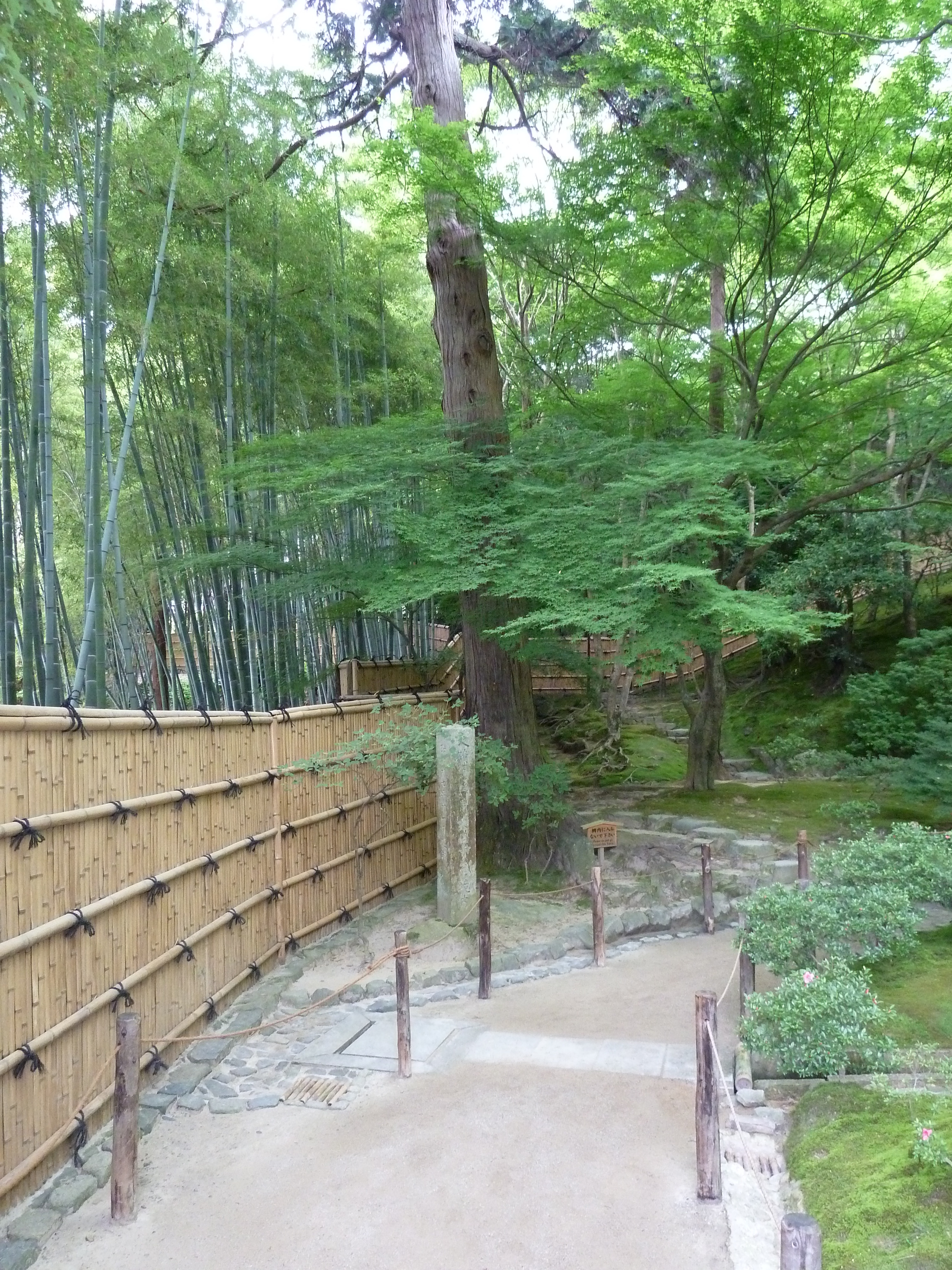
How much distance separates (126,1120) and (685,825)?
21.1ft

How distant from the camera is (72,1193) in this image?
3.42m

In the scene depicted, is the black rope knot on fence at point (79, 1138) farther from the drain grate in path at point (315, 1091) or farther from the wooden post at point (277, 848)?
the wooden post at point (277, 848)

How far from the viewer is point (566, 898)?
25.2ft

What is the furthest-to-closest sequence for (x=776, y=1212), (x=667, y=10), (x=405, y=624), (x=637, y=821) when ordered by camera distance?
(x=405, y=624)
(x=637, y=821)
(x=667, y=10)
(x=776, y=1212)

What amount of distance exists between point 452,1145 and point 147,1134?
1.40 meters

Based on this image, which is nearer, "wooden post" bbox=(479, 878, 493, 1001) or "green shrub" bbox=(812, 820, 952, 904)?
"green shrub" bbox=(812, 820, 952, 904)

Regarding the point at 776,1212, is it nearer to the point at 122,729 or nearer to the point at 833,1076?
the point at 833,1076

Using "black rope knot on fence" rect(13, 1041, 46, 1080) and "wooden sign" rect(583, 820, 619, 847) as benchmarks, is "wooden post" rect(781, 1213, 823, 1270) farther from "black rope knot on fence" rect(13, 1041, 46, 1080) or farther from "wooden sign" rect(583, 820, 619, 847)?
"wooden sign" rect(583, 820, 619, 847)

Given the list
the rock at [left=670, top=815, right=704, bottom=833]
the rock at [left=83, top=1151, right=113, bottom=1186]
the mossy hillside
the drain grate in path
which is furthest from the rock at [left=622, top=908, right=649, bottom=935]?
the rock at [left=83, top=1151, right=113, bottom=1186]

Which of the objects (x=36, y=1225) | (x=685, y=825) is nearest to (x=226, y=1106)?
(x=36, y=1225)

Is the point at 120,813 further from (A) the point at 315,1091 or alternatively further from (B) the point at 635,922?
(B) the point at 635,922

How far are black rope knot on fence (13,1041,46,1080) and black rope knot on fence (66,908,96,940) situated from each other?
17.8 inches

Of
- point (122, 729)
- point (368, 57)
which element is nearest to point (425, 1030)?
point (122, 729)

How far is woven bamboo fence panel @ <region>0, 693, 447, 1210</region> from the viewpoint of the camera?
3369mm
